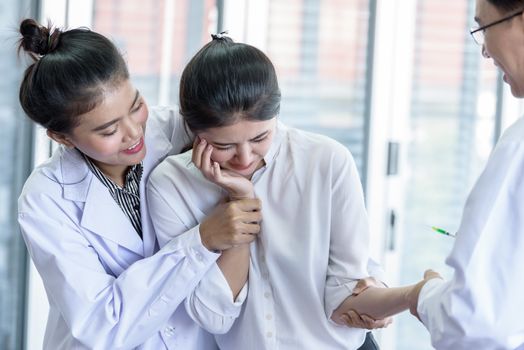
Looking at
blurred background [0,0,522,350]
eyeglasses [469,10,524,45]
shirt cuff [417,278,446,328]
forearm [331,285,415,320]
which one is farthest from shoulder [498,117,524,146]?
blurred background [0,0,522,350]

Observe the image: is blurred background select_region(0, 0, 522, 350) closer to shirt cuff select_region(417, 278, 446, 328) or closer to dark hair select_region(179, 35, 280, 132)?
dark hair select_region(179, 35, 280, 132)

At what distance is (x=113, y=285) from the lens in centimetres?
182

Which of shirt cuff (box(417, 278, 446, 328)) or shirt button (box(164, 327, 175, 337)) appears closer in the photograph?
shirt cuff (box(417, 278, 446, 328))

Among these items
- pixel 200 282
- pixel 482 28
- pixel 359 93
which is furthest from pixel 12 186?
pixel 482 28

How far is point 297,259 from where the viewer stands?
1.78 meters

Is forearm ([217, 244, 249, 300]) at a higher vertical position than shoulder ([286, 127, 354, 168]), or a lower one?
lower

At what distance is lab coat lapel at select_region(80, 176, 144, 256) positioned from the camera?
1.88m

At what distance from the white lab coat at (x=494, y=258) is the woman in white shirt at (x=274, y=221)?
407 millimetres

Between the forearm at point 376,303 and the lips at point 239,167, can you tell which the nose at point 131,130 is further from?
the forearm at point 376,303

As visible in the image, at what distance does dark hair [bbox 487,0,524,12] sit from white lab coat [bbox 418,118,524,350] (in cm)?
19

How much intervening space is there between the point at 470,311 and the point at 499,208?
18cm

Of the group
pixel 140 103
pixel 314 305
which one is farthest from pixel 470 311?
pixel 140 103

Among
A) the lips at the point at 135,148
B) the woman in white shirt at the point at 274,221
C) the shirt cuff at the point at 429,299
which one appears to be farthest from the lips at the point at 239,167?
the shirt cuff at the point at 429,299

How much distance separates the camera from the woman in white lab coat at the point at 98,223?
1777 millimetres
